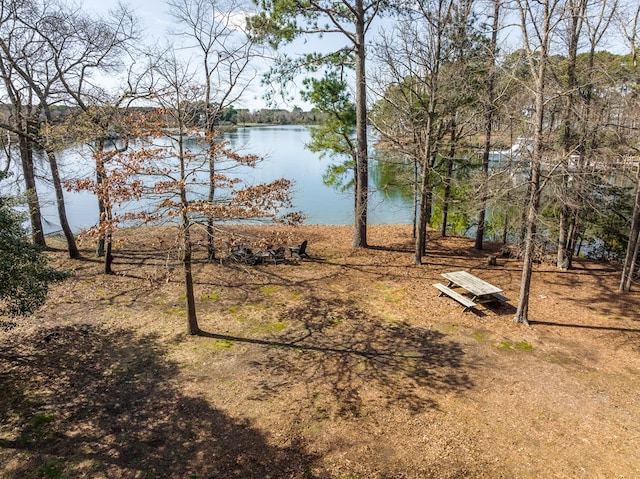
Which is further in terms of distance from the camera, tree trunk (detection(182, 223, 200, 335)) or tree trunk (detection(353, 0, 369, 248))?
tree trunk (detection(353, 0, 369, 248))

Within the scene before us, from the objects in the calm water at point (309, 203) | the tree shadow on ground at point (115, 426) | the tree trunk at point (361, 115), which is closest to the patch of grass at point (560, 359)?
the tree shadow on ground at point (115, 426)

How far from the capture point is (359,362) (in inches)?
292

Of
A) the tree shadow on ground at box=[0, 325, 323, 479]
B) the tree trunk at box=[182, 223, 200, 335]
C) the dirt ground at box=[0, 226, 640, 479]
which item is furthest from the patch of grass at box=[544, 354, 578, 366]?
the tree trunk at box=[182, 223, 200, 335]

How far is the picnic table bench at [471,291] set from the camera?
9617 mm

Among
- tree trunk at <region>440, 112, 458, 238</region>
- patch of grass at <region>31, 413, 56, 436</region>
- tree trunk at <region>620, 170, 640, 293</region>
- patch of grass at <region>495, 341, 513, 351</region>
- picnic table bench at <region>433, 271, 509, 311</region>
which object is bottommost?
patch of grass at <region>495, 341, 513, 351</region>

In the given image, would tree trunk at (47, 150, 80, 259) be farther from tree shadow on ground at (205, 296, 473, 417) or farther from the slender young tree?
the slender young tree

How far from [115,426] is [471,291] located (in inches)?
322

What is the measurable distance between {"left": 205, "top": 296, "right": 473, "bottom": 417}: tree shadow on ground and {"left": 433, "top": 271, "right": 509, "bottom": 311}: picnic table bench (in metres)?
1.70

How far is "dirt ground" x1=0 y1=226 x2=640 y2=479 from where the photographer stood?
16.6 feet

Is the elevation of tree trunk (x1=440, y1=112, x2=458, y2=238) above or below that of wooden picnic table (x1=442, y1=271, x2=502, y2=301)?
above

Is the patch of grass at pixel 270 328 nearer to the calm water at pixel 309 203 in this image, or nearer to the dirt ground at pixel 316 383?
the dirt ground at pixel 316 383

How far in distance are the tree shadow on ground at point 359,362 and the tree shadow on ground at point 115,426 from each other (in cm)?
116

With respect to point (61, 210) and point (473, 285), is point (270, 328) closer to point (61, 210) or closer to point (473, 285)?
point (473, 285)

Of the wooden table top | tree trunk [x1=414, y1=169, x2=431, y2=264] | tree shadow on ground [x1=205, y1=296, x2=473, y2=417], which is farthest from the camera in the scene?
tree trunk [x1=414, y1=169, x2=431, y2=264]
